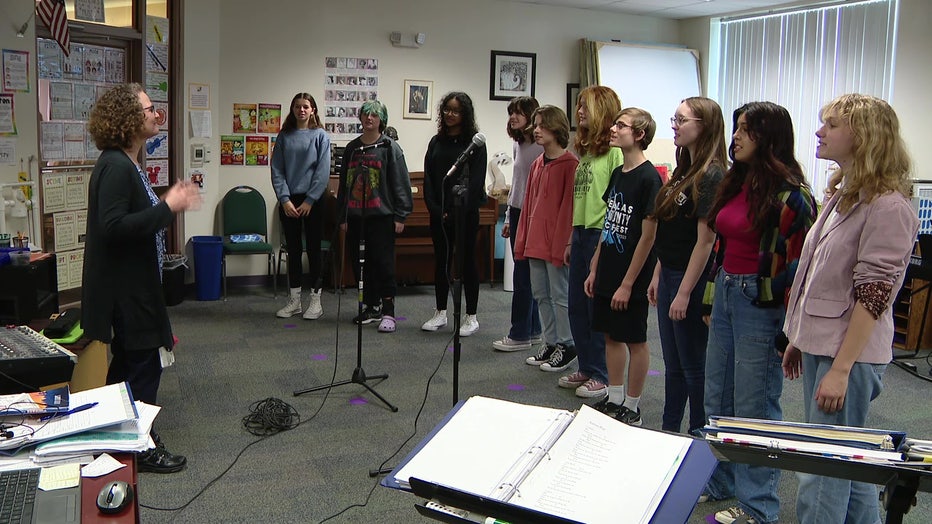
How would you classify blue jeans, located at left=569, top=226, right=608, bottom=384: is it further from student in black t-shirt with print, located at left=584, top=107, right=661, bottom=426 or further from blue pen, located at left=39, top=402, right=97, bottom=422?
blue pen, located at left=39, top=402, right=97, bottom=422

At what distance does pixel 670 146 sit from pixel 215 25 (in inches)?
173

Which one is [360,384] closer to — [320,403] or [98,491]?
[320,403]

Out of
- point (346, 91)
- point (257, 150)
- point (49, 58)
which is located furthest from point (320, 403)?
point (346, 91)

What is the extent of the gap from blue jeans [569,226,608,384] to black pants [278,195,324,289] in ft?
7.54

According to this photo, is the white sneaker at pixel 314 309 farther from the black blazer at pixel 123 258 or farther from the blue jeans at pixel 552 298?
the black blazer at pixel 123 258

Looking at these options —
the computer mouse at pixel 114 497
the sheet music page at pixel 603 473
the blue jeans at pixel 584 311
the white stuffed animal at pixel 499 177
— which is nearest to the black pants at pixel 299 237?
the white stuffed animal at pixel 499 177

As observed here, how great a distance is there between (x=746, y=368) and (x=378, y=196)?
322cm

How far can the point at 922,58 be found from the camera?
6414 millimetres

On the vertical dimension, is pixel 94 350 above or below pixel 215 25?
below

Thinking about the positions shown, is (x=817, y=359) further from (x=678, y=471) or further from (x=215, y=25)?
(x=215, y=25)

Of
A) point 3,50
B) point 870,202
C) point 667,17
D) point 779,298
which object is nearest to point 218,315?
point 3,50

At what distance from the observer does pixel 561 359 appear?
185 inches

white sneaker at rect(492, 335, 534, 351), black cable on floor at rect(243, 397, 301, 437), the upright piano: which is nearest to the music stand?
black cable on floor at rect(243, 397, 301, 437)

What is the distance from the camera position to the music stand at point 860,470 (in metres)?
1.27
